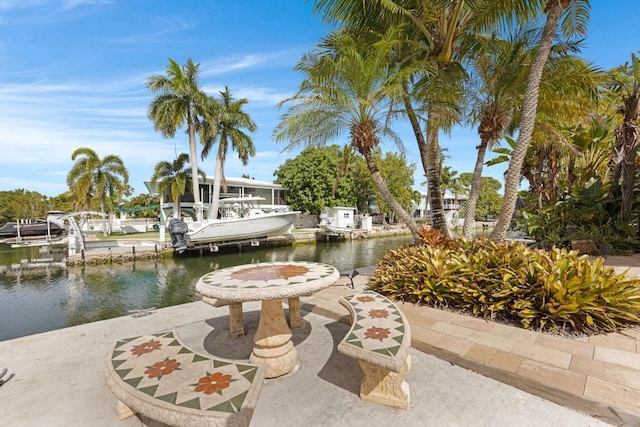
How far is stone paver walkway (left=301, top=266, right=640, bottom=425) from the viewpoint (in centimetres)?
231

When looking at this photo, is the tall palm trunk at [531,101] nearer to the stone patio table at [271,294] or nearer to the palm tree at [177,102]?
the stone patio table at [271,294]

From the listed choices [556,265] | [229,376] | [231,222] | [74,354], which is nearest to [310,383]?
[229,376]

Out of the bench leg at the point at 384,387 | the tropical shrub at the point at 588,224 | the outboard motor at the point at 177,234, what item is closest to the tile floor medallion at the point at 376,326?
the bench leg at the point at 384,387

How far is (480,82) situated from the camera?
709cm

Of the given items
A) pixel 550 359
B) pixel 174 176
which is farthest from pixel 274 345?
pixel 174 176

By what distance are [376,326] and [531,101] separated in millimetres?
5708

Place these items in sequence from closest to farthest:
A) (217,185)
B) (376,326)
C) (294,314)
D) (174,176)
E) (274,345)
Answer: (376,326), (274,345), (294,314), (217,185), (174,176)

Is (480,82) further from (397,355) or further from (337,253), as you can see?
(337,253)

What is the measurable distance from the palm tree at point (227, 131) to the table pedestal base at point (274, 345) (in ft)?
58.5

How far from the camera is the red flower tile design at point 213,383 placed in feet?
6.22

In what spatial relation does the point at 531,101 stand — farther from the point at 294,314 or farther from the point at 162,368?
the point at 162,368

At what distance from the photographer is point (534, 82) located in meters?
5.46

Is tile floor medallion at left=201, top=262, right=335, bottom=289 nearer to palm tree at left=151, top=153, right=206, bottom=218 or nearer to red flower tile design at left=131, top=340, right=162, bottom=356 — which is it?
red flower tile design at left=131, top=340, right=162, bottom=356

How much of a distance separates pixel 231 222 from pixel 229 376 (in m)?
16.7
